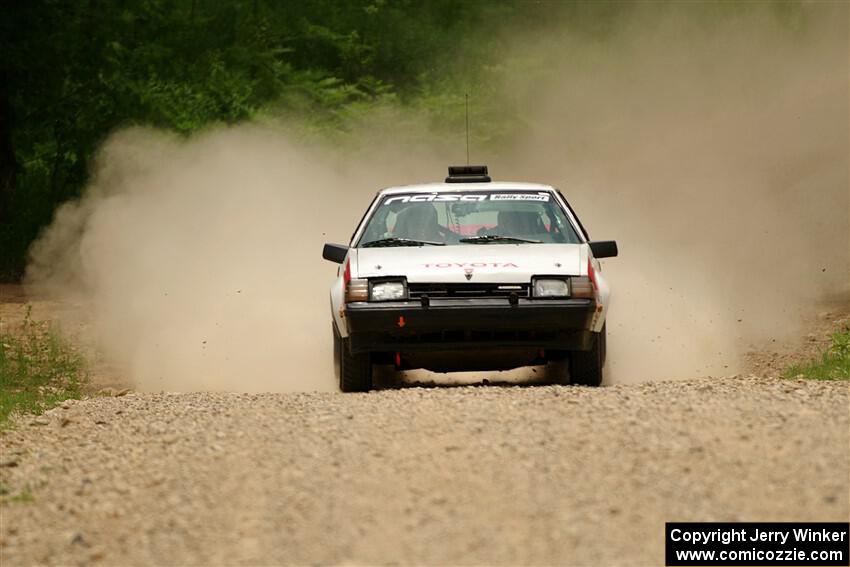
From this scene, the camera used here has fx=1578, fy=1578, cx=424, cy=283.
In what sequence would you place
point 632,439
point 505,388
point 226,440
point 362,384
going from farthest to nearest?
point 362,384 → point 505,388 → point 226,440 → point 632,439

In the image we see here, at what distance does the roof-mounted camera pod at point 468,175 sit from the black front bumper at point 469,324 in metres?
2.36

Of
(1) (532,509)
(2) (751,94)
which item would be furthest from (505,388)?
(2) (751,94)

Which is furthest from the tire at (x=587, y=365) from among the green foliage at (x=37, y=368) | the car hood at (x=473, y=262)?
the green foliage at (x=37, y=368)

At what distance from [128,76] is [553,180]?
8.36 metres

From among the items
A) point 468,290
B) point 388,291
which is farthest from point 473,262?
point 388,291

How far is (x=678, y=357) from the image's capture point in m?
14.3

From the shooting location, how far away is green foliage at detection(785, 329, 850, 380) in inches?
479

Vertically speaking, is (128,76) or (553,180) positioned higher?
(128,76)

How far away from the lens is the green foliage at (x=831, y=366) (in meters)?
12.2

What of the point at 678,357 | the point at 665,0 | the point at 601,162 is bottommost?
the point at 678,357

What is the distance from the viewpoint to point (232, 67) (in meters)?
29.4

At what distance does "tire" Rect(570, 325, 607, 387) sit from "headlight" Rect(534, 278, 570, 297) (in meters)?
0.44

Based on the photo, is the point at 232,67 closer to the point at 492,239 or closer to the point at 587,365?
the point at 492,239

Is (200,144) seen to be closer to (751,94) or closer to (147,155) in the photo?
(147,155)
